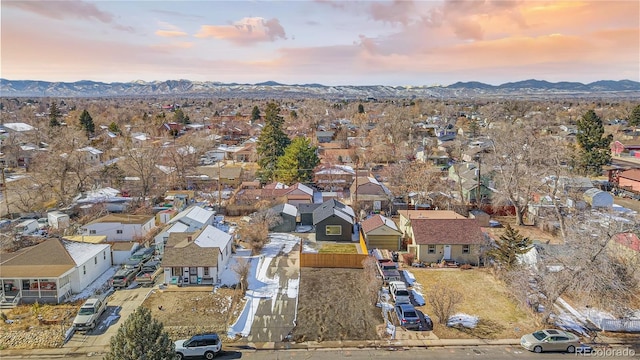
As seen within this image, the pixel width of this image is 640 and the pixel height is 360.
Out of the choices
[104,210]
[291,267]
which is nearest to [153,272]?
[291,267]

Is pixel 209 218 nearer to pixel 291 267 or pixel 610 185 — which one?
pixel 291 267

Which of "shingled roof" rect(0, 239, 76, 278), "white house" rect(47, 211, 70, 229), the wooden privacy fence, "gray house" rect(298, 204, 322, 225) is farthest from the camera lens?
"gray house" rect(298, 204, 322, 225)

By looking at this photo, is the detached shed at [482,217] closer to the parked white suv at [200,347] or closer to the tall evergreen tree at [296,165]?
the tall evergreen tree at [296,165]

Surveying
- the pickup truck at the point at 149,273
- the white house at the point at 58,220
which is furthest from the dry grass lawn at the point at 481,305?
the white house at the point at 58,220

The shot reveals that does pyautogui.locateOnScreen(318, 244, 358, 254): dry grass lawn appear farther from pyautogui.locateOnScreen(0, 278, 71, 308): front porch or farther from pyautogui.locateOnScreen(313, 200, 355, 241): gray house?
pyautogui.locateOnScreen(0, 278, 71, 308): front porch

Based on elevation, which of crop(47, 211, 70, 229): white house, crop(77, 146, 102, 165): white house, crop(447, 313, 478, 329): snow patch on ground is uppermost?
crop(77, 146, 102, 165): white house

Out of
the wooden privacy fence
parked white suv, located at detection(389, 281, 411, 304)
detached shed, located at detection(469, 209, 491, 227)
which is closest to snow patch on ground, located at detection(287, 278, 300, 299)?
the wooden privacy fence

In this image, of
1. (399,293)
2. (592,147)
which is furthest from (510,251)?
(592,147)
